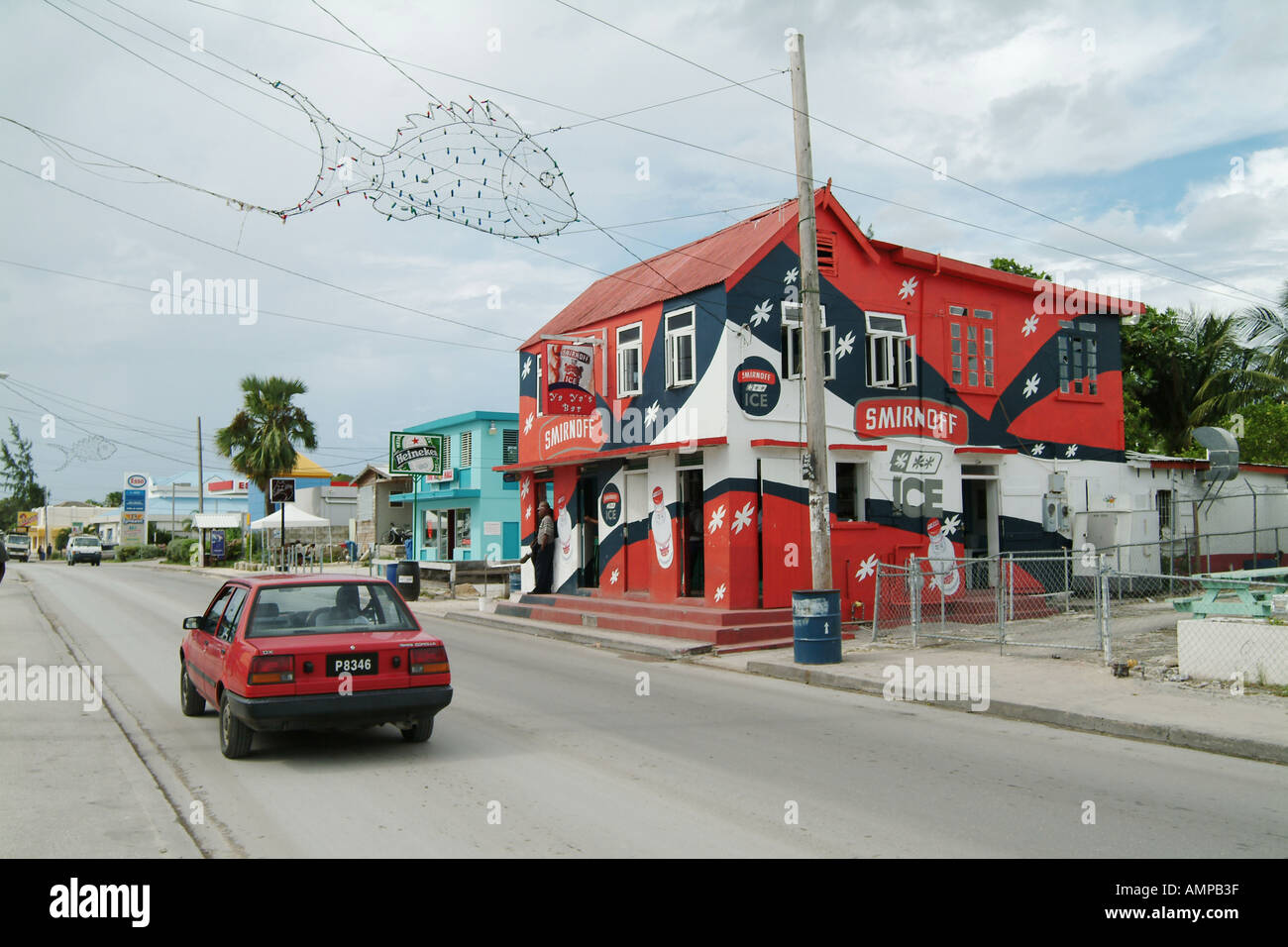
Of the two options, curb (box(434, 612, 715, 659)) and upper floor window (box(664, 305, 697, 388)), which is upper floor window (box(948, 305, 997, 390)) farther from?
curb (box(434, 612, 715, 659))

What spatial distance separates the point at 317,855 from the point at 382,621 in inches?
123

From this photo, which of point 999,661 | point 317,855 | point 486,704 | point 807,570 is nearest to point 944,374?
point 807,570

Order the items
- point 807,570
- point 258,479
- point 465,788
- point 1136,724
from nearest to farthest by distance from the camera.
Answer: point 465,788
point 1136,724
point 807,570
point 258,479

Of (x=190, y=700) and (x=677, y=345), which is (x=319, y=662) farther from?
(x=677, y=345)

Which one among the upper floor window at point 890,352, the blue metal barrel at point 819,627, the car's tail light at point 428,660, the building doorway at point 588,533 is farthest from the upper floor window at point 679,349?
the car's tail light at point 428,660

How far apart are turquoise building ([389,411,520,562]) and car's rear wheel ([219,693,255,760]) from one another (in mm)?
26420

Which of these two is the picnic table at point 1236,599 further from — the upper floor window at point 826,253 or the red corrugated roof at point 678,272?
the red corrugated roof at point 678,272

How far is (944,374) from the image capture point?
20.1 m

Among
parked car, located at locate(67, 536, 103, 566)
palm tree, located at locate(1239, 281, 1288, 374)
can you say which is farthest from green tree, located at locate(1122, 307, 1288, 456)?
parked car, located at locate(67, 536, 103, 566)

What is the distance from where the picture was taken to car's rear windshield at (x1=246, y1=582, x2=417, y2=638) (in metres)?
8.13

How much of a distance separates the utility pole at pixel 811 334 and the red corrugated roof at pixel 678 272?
303cm

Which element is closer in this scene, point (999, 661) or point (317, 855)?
point (317, 855)

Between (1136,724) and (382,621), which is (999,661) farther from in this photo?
(382,621)

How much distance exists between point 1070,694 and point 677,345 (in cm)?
1015
